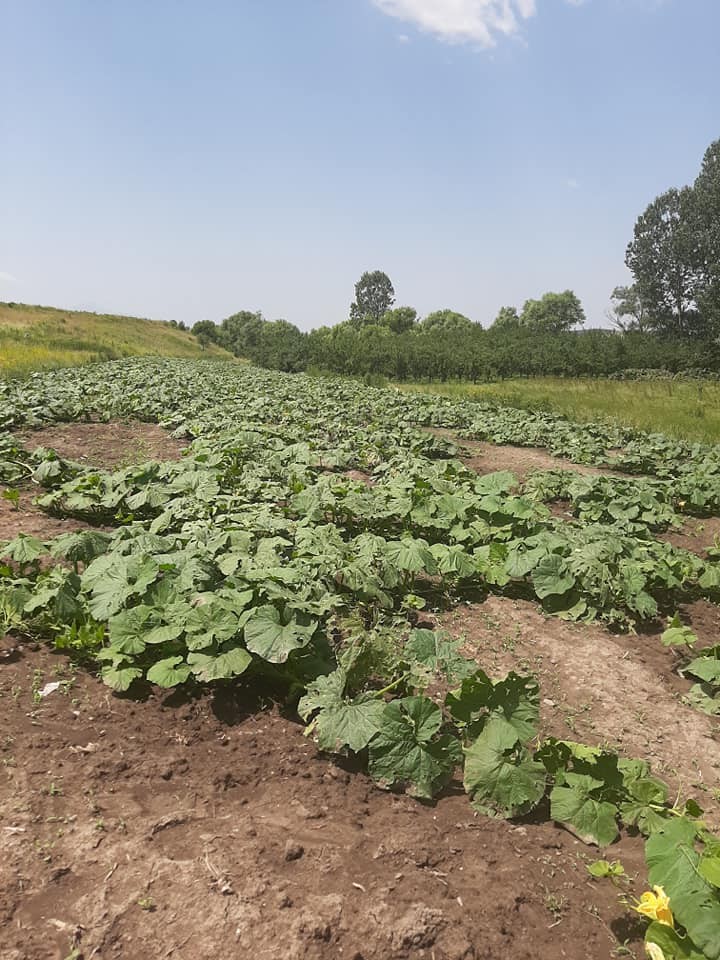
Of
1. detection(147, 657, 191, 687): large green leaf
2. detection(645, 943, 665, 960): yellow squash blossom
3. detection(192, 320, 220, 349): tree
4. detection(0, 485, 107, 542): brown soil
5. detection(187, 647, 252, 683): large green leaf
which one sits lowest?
detection(645, 943, 665, 960): yellow squash blossom

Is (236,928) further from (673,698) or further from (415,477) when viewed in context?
(415,477)

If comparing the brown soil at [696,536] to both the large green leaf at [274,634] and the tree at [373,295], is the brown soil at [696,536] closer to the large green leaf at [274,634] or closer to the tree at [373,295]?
the large green leaf at [274,634]

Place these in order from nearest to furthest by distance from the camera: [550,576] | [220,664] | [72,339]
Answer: [220,664] → [550,576] → [72,339]

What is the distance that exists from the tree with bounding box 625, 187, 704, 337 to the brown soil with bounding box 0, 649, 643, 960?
5634 cm

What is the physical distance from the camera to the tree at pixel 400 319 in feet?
334

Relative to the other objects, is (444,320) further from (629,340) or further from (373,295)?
(629,340)

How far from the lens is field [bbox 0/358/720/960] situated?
2037mm

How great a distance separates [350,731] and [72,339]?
4042 centimetres

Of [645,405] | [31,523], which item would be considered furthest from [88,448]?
[645,405]

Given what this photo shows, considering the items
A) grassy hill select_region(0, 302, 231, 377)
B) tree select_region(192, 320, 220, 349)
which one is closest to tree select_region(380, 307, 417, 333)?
tree select_region(192, 320, 220, 349)

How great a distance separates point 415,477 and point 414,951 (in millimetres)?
5586

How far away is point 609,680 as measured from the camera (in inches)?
154

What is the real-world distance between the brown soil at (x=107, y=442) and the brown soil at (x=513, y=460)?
16.4ft

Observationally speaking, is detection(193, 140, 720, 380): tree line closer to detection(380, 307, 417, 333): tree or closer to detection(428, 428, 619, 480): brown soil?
detection(428, 428, 619, 480): brown soil
